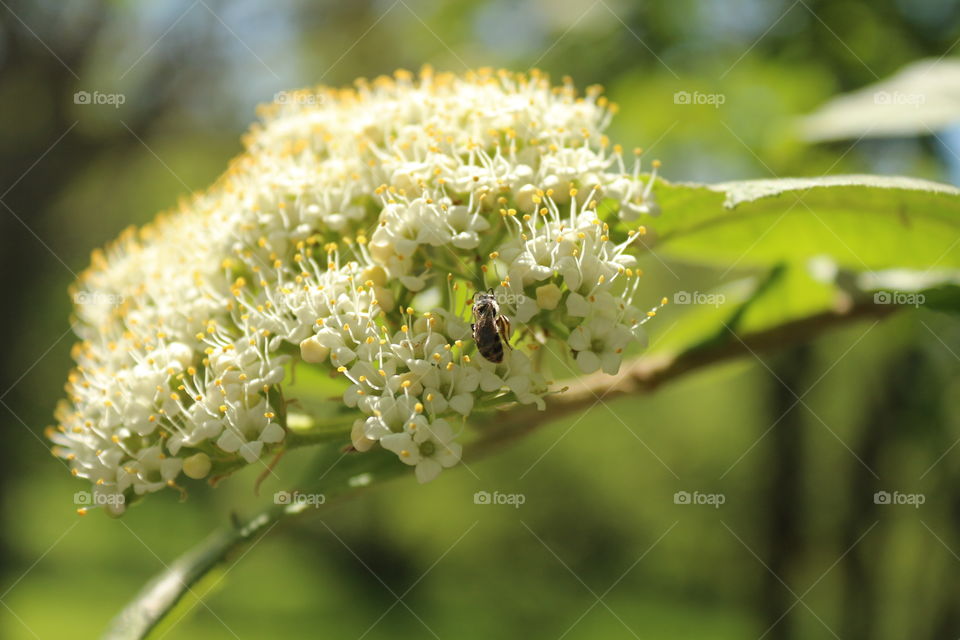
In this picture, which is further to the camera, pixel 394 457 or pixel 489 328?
pixel 394 457

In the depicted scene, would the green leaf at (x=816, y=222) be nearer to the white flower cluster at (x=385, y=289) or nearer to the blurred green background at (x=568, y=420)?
the white flower cluster at (x=385, y=289)

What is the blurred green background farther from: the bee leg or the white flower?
the bee leg

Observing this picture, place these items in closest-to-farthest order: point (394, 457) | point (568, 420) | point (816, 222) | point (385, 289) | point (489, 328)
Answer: point (489, 328) < point (385, 289) < point (394, 457) < point (816, 222) < point (568, 420)

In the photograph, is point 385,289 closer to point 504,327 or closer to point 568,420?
point 504,327

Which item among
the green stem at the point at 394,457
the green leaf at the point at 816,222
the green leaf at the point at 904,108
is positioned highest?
the green leaf at the point at 904,108

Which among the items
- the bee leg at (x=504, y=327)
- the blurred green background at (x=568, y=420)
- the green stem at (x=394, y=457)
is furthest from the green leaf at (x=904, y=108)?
the bee leg at (x=504, y=327)

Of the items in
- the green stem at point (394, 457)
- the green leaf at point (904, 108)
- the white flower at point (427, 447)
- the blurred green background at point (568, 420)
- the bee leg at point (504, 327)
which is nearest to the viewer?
the white flower at point (427, 447)

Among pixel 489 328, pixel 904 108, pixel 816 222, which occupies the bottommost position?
pixel 489 328

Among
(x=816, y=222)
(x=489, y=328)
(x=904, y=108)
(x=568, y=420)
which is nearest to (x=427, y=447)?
(x=489, y=328)
